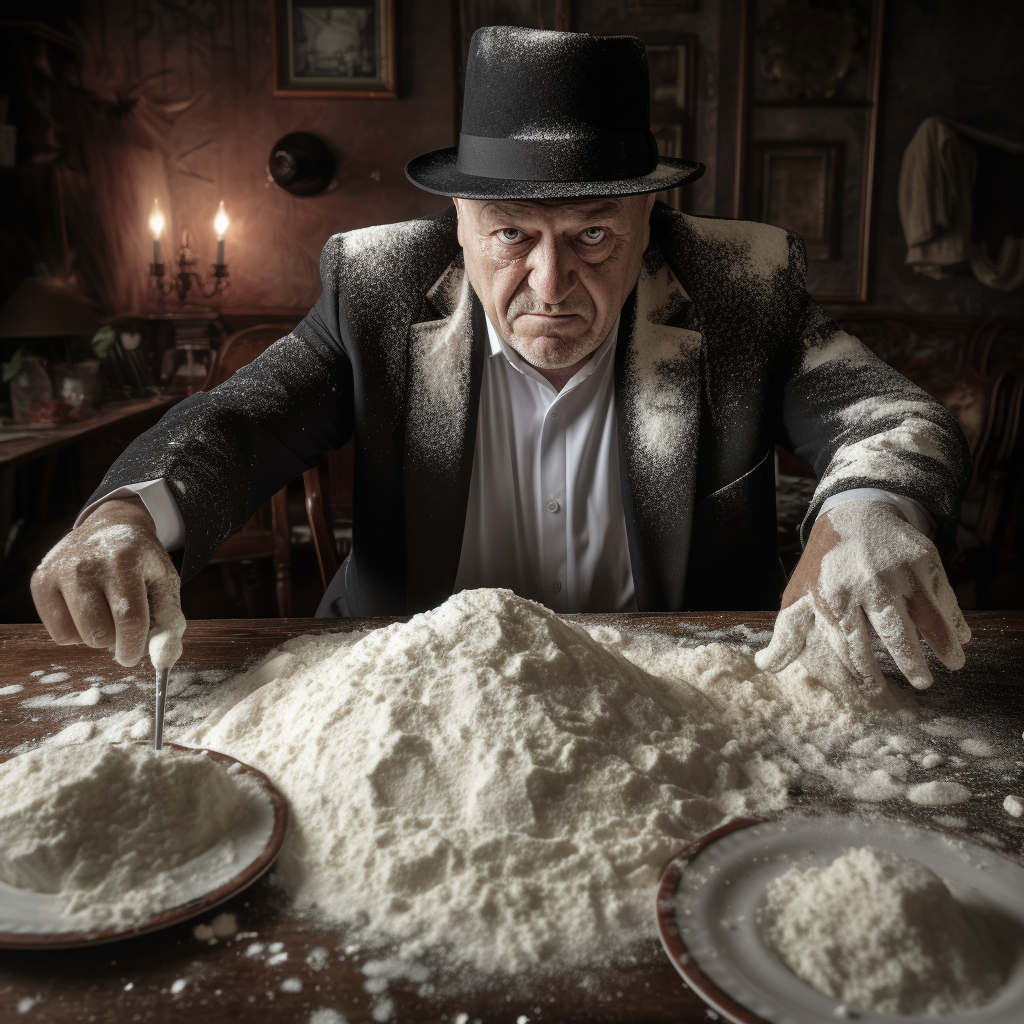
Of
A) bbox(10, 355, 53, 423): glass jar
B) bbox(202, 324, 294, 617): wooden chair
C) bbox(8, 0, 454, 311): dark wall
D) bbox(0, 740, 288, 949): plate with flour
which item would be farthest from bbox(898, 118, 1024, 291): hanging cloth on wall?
bbox(0, 740, 288, 949): plate with flour

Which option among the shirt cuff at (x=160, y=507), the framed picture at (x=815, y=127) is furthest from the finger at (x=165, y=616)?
the framed picture at (x=815, y=127)

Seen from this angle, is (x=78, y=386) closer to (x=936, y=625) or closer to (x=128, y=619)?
(x=128, y=619)

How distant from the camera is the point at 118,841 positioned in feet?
2.34

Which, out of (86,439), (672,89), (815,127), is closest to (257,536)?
(86,439)

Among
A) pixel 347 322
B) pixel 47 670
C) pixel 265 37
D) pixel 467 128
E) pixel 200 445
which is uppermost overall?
pixel 265 37

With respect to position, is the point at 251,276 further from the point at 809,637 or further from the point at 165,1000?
the point at 165,1000

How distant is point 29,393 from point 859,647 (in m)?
3.20

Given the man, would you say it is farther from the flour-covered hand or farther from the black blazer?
the flour-covered hand

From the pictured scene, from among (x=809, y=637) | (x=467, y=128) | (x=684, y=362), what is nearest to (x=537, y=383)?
(x=684, y=362)

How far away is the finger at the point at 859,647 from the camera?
3.35 ft

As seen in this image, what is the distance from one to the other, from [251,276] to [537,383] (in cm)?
335

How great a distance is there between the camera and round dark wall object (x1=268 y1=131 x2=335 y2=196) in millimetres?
4441

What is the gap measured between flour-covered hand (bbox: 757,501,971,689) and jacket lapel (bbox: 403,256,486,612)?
0.78m

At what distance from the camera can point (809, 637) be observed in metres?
1.08
